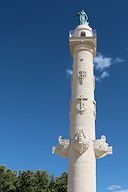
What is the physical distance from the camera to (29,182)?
50656 millimetres

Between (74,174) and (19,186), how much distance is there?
89.2 feet

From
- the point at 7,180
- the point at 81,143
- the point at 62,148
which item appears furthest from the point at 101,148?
the point at 7,180

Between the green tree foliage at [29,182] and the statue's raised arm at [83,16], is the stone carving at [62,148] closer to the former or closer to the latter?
the statue's raised arm at [83,16]

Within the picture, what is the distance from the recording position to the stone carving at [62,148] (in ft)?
88.9

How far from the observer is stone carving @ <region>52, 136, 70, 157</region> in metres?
27.1

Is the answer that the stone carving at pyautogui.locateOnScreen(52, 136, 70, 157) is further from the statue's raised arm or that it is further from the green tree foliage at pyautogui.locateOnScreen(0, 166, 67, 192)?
the green tree foliage at pyautogui.locateOnScreen(0, 166, 67, 192)

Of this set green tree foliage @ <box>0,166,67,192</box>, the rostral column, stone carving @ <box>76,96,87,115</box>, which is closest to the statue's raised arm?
the rostral column

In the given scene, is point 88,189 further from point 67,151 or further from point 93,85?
point 93,85

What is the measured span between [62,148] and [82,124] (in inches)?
100

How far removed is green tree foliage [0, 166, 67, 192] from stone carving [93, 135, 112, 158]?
2504 centimetres

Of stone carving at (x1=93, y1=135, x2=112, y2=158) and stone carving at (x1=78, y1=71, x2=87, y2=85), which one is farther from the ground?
stone carving at (x1=78, y1=71, x2=87, y2=85)

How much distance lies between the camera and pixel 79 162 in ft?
84.4

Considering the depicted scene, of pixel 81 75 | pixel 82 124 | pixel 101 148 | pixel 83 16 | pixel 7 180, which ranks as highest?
pixel 83 16

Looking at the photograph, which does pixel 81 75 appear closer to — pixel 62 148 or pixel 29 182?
pixel 62 148
